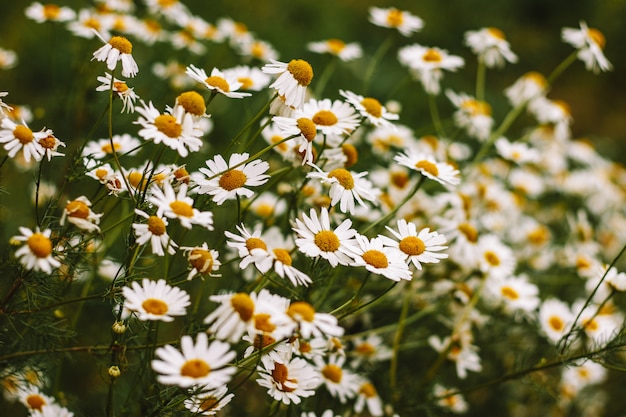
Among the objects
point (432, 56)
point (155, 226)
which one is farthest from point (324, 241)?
point (432, 56)

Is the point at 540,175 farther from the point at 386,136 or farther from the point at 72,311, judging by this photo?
the point at 72,311

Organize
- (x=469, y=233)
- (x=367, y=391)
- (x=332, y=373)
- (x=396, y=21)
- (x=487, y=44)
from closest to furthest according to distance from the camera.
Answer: (x=332, y=373)
(x=367, y=391)
(x=469, y=233)
(x=396, y=21)
(x=487, y=44)

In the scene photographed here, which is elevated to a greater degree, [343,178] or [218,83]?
[218,83]

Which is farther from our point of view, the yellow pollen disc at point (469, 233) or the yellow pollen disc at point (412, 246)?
the yellow pollen disc at point (469, 233)

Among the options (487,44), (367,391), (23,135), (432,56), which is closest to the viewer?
(23,135)

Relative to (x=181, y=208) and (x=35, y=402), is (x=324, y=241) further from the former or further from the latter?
(x=35, y=402)

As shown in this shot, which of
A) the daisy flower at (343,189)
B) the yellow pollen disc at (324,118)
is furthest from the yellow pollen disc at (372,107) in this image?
the daisy flower at (343,189)

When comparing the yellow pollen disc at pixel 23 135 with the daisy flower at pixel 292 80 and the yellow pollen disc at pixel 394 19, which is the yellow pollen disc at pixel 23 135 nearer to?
the daisy flower at pixel 292 80

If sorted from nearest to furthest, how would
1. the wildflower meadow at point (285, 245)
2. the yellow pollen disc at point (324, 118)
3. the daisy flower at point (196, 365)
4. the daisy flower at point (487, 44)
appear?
the daisy flower at point (196, 365) < the wildflower meadow at point (285, 245) < the yellow pollen disc at point (324, 118) < the daisy flower at point (487, 44)
